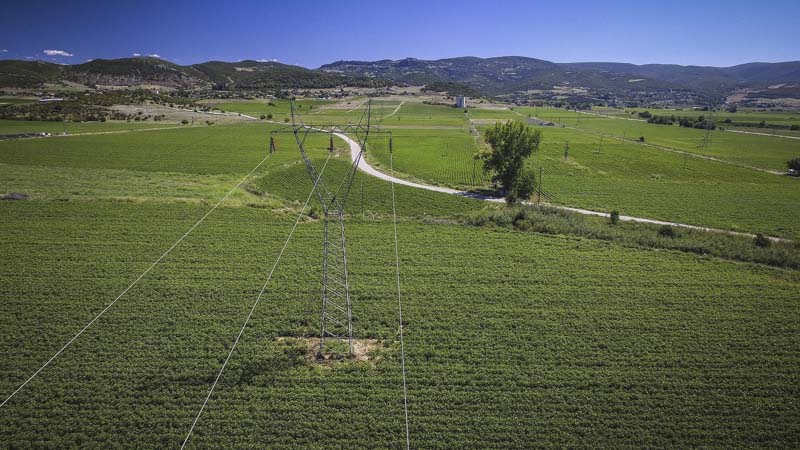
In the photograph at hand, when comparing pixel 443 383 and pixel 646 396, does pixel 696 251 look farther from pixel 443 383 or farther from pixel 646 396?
pixel 443 383

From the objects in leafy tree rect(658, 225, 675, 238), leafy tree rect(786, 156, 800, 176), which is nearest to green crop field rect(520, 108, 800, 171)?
leafy tree rect(786, 156, 800, 176)

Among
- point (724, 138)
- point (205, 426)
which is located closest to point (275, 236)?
point (205, 426)

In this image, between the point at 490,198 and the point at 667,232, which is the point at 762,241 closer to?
the point at 667,232

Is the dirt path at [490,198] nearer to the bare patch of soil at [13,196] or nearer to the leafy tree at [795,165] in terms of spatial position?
the bare patch of soil at [13,196]

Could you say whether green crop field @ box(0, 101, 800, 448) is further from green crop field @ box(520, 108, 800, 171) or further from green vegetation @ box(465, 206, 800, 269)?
green crop field @ box(520, 108, 800, 171)

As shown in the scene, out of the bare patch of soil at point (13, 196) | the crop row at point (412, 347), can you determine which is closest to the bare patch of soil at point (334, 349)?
the crop row at point (412, 347)
